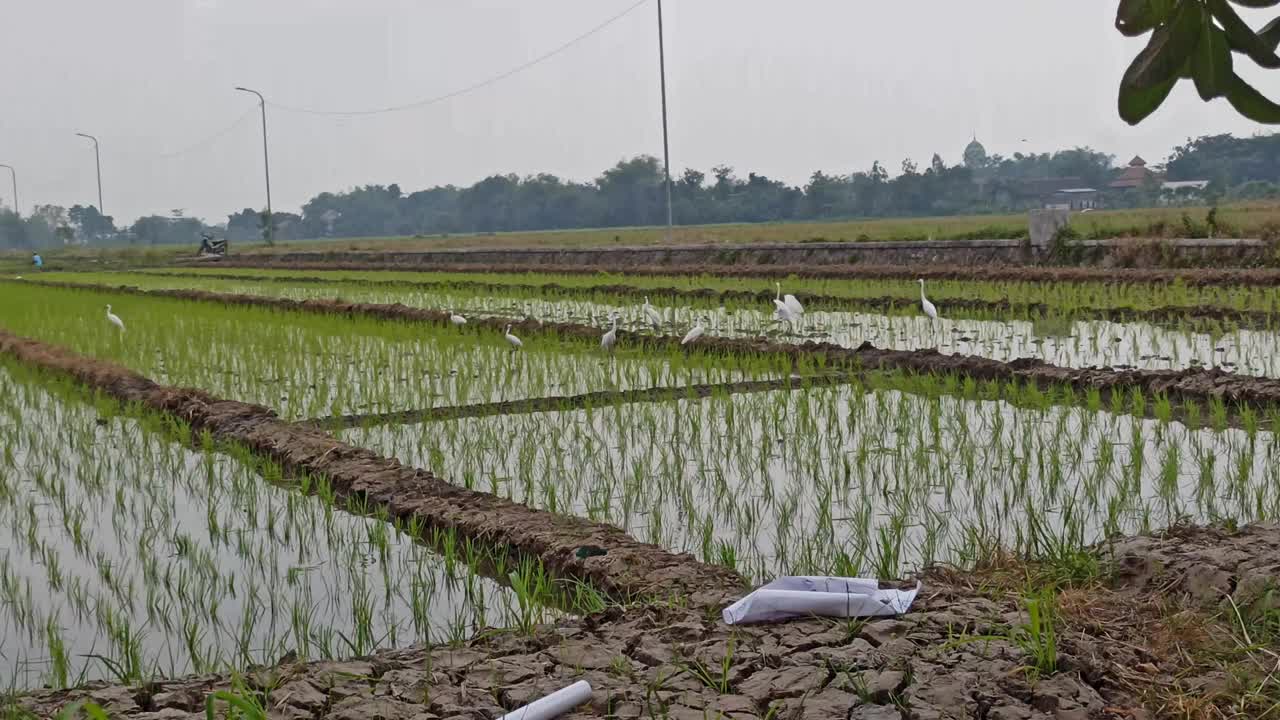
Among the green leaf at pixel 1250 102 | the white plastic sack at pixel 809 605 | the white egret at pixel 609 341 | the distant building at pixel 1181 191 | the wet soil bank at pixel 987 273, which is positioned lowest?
the white plastic sack at pixel 809 605

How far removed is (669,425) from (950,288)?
7092 millimetres

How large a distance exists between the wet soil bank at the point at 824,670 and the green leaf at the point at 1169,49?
1060mm

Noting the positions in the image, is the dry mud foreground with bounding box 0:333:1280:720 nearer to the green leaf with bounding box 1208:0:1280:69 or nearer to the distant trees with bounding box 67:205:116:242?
the green leaf with bounding box 1208:0:1280:69

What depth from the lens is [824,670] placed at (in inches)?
91.0

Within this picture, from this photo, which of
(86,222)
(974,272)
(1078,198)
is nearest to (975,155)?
(1078,198)

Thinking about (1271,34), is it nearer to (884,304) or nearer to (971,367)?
(971,367)

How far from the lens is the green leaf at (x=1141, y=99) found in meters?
1.74

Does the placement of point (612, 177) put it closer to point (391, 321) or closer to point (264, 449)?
point (391, 321)

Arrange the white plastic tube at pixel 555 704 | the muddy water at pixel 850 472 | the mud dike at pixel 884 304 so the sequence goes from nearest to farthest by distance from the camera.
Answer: the white plastic tube at pixel 555 704, the muddy water at pixel 850 472, the mud dike at pixel 884 304

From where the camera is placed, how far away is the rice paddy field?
3180mm

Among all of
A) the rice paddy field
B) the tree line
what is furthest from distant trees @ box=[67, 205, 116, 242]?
the rice paddy field

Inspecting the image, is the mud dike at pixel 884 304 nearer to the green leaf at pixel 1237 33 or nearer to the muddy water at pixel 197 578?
the muddy water at pixel 197 578

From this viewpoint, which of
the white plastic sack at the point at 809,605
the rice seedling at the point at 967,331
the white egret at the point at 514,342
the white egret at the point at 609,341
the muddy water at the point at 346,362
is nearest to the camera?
the white plastic sack at the point at 809,605

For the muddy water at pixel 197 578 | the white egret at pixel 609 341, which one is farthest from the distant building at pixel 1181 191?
the muddy water at pixel 197 578
